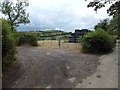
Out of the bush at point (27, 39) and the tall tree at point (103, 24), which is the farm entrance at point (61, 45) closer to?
the bush at point (27, 39)

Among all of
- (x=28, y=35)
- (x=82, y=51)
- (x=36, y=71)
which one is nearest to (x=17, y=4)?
(x=28, y=35)

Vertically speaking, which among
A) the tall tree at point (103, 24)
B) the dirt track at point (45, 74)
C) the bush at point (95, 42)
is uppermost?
the tall tree at point (103, 24)

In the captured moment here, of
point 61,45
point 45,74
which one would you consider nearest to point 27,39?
point 61,45

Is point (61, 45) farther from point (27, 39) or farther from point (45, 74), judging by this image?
point (45, 74)

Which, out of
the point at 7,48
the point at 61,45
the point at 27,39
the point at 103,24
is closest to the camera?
the point at 7,48

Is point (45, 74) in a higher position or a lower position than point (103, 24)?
lower

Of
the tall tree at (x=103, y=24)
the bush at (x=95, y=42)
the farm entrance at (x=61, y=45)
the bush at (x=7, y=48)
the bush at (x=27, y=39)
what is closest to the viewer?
the bush at (x=7, y=48)

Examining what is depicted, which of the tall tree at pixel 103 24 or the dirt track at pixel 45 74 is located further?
the tall tree at pixel 103 24

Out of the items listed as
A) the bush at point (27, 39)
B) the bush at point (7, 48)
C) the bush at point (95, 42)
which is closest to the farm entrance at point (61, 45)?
the bush at point (27, 39)

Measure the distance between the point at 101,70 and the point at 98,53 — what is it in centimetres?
940

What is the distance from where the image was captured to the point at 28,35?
121ft

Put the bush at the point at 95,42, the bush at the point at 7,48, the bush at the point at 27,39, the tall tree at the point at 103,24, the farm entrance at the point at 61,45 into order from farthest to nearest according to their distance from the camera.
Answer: the tall tree at the point at 103,24 → the bush at the point at 27,39 → the farm entrance at the point at 61,45 → the bush at the point at 95,42 → the bush at the point at 7,48

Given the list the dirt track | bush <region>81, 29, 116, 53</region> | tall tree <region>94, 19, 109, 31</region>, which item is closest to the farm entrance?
bush <region>81, 29, 116, 53</region>

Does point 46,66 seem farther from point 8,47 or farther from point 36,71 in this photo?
point 8,47
